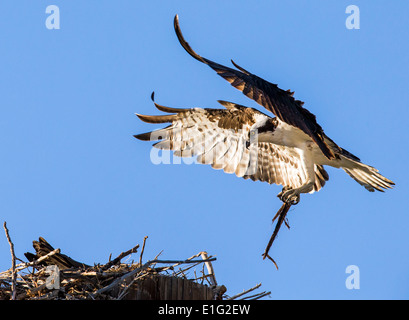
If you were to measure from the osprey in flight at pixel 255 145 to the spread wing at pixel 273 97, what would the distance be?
0.06 feet

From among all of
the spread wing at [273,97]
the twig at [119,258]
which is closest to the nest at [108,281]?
the twig at [119,258]

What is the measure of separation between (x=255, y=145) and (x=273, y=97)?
1.68 m

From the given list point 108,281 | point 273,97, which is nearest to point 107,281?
point 108,281

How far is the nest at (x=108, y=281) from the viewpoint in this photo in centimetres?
588

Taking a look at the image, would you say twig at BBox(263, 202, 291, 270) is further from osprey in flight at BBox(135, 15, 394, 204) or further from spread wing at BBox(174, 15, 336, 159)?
spread wing at BBox(174, 15, 336, 159)

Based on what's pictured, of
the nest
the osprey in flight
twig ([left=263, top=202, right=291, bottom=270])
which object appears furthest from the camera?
the osprey in flight

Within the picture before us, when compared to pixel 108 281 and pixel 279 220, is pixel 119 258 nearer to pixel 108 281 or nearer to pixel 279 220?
pixel 108 281

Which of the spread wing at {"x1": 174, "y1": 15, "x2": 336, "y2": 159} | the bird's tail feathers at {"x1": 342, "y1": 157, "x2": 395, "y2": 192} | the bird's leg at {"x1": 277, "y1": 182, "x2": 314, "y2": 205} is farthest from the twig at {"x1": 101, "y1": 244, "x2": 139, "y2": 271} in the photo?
the bird's tail feathers at {"x1": 342, "y1": 157, "x2": 395, "y2": 192}

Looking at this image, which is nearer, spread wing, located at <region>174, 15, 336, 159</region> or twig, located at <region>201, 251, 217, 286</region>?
twig, located at <region>201, 251, 217, 286</region>

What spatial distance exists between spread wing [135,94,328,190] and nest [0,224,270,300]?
2421mm

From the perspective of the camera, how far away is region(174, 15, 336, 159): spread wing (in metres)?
7.36

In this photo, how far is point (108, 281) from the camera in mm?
6156

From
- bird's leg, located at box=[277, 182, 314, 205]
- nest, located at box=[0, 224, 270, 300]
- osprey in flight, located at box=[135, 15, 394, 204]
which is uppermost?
osprey in flight, located at box=[135, 15, 394, 204]
